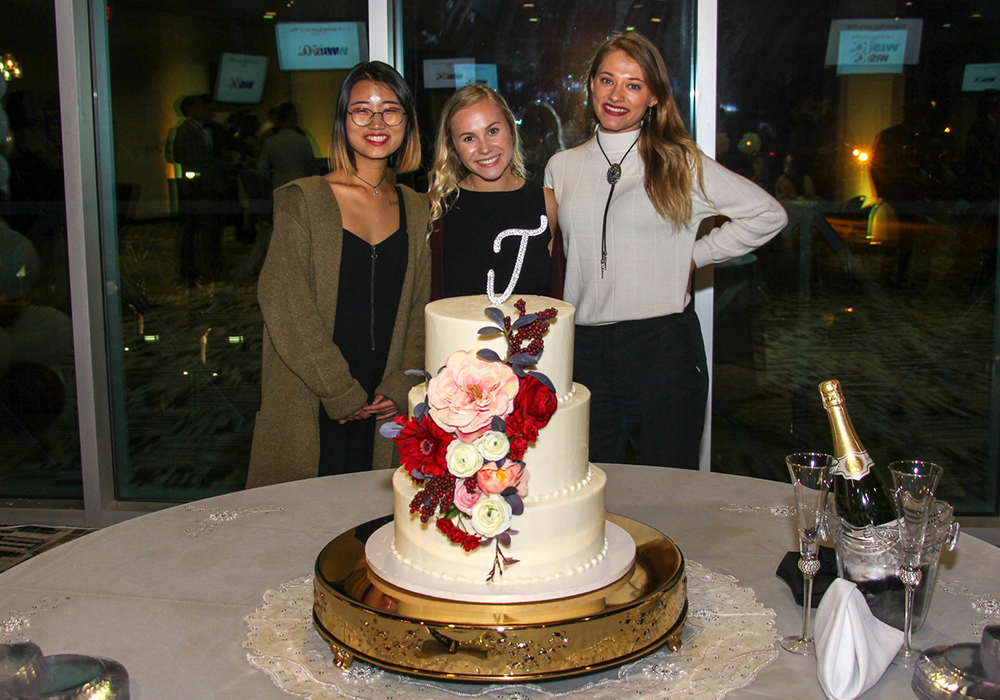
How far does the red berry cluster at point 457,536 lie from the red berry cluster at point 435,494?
2cm

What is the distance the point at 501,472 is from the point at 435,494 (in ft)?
0.34

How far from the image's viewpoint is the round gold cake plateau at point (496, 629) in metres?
1.27

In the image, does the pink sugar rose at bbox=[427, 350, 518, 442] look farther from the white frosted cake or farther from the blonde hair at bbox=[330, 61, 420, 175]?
the blonde hair at bbox=[330, 61, 420, 175]

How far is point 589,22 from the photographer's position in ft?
11.8

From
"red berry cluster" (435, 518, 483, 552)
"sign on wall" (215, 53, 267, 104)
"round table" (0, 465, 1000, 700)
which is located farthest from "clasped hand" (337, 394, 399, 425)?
"sign on wall" (215, 53, 267, 104)

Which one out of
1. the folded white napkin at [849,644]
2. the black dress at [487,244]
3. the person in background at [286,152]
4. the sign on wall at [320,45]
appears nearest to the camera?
the folded white napkin at [849,644]

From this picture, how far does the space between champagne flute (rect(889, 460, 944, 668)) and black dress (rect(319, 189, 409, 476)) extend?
5.22ft

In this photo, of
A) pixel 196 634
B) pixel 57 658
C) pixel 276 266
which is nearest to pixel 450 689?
pixel 196 634

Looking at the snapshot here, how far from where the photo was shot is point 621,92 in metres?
2.69

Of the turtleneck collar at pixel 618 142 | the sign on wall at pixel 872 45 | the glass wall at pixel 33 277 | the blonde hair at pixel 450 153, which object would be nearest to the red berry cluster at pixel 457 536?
the blonde hair at pixel 450 153

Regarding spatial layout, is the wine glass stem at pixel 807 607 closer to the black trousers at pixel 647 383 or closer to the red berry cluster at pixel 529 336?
the red berry cluster at pixel 529 336

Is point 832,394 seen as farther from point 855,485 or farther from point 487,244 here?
point 487,244

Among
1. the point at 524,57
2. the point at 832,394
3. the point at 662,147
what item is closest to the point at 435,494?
the point at 832,394

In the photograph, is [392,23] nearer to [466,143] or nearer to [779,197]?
[466,143]
